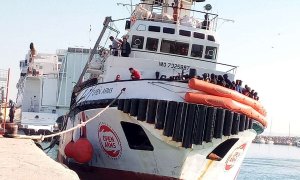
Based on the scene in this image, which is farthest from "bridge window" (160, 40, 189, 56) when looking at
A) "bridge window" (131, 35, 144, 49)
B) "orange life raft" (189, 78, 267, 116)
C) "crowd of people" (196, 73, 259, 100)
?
"orange life raft" (189, 78, 267, 116)

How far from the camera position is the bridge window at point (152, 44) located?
18.7 meters

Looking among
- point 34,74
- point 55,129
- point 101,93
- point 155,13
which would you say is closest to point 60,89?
point 34,74

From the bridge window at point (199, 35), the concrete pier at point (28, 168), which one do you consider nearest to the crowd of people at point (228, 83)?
the bridge window at point (199, 35)

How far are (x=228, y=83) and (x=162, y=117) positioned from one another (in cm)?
285

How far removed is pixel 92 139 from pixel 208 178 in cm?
457

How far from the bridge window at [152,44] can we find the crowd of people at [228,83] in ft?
13.0

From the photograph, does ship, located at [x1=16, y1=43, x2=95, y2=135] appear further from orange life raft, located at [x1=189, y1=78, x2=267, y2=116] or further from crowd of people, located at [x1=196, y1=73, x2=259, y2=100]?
orange life raft, located at [x1=189, y1=78, x2=267, y2=116]

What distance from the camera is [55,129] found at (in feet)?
180

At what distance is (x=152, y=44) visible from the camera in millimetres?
18750

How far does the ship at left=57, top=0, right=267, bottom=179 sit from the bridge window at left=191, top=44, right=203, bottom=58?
4 centimetres

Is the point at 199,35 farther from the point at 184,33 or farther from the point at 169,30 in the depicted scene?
the point at 169,30

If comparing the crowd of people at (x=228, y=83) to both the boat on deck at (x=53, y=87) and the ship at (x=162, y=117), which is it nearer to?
the ship at (x=162, y=117)

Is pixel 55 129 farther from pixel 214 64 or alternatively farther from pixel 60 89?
pixel 214 64

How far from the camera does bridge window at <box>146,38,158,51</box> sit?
61.4ft
